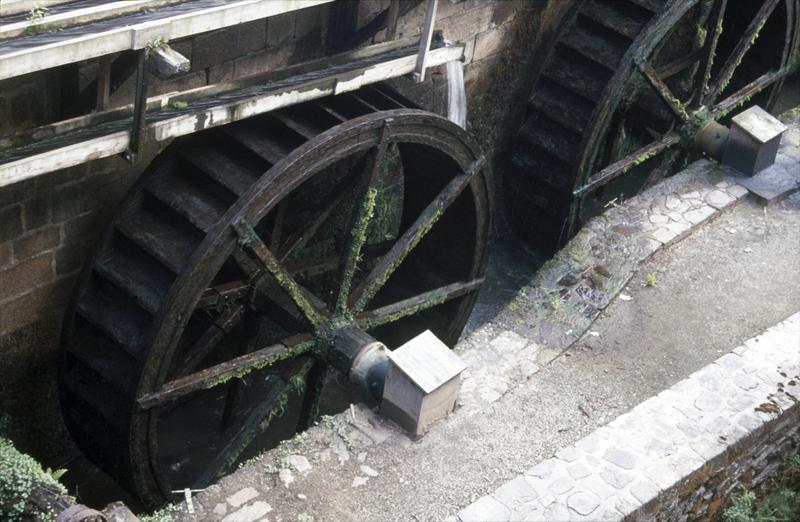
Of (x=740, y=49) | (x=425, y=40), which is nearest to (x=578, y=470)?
(x=425, y=40)

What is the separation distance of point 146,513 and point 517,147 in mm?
4341

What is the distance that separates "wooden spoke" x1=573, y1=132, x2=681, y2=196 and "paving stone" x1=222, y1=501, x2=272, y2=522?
14.5ft

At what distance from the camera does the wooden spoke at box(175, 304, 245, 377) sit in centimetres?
729

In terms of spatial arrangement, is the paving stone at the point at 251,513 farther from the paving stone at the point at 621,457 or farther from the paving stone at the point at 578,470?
the paving stone at the point at 621,457

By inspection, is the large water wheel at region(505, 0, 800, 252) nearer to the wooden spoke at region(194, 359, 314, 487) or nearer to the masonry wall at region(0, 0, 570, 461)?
the masonry wall at region(0, 0, 570, 461)

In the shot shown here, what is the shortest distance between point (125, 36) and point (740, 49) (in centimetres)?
615

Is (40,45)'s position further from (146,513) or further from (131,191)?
(146,513)

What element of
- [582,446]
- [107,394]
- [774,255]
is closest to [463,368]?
[582,446]

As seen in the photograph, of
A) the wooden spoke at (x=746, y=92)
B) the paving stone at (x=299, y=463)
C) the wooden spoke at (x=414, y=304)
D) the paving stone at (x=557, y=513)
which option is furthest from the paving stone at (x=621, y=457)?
the wooden spoke at (x=746, y=92)

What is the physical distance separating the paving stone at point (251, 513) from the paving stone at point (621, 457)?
184cm

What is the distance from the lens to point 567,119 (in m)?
9.41

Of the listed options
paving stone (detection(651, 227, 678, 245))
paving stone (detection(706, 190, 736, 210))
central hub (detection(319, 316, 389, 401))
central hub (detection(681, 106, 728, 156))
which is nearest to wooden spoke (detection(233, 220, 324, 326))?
central hub (detection(319, 316, 389, 401))

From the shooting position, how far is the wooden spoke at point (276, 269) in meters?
6.38

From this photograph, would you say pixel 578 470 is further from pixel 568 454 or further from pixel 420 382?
pixel 420 382
